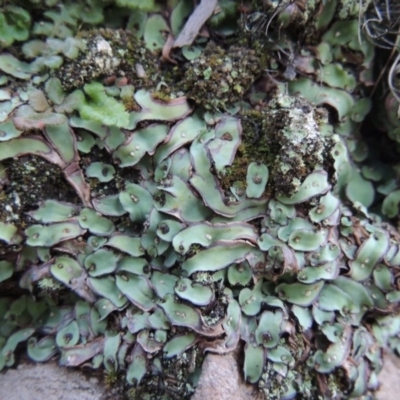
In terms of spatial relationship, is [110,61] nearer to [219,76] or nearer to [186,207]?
[219,76]

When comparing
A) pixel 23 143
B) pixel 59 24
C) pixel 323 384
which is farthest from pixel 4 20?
pixel 323 384

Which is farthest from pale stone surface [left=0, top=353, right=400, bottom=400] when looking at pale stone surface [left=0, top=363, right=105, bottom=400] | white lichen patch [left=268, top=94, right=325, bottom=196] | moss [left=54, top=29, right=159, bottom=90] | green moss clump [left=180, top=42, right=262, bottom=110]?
moss [left=54, top=29, right=159, bottom=90]

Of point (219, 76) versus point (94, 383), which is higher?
point (219, 76)

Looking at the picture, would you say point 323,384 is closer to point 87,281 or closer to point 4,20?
point 87,281

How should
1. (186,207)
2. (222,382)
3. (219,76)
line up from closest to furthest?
(222,382), (186,207), (219,76)

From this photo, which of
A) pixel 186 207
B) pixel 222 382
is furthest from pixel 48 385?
pixel 186 207

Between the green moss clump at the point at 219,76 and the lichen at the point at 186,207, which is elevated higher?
the green moss clump at the point at 219,76

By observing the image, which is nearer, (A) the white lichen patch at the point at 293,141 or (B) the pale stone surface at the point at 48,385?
(A) the white lichen patch at the point at 293,141

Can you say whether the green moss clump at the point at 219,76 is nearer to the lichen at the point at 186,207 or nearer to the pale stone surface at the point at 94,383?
the lichen at the point at 186,207

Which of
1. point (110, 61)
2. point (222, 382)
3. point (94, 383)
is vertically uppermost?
point (110, 61)

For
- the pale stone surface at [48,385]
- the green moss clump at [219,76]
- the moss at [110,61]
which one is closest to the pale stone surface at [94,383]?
the pale stone surface at [48,385]

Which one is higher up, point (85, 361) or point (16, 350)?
point (85, 361)
